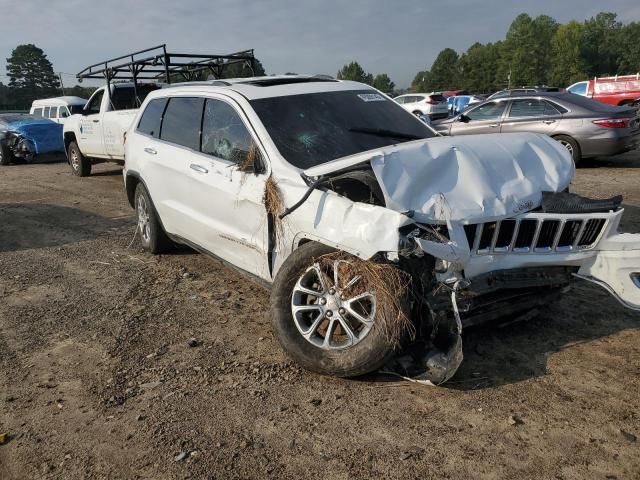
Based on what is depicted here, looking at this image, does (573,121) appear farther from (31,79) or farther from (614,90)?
(31,79)

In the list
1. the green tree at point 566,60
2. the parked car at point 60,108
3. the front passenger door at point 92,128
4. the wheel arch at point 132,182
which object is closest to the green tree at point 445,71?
the green tree at point 566,60

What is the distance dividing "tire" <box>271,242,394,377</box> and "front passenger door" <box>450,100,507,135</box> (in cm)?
883

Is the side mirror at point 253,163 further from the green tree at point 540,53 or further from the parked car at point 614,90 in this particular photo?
the green tree at point 540,53

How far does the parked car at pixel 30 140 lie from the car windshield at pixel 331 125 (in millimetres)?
12861

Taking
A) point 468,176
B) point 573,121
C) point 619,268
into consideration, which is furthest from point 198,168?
point 573,121

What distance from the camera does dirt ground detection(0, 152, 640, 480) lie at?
8.58 feet

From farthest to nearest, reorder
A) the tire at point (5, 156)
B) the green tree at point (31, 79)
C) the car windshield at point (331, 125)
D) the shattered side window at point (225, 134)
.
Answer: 1. the green tree at point (31, 79)
2. the tire at point (5, 156)
3. the shattered side window at point (225, 134)
4. the car windshield at point (331, 125)

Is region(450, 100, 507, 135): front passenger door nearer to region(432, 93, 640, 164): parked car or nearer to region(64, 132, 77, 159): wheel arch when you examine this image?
region(432, 93, 640, 164): parked car

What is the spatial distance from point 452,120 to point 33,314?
31.3 ft

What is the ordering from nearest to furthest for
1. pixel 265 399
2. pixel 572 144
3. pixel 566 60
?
pixel 265 399 < pixel 572 144 < pixel 566 60

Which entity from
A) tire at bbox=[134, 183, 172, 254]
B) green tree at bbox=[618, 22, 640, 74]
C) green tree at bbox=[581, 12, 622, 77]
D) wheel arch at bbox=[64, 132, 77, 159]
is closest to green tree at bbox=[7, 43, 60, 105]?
wheel arch at bbox=[64, 132, 77, 159]

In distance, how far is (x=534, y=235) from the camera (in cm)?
329

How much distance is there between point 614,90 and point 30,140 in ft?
82.1

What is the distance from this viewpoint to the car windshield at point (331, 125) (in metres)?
3.95
